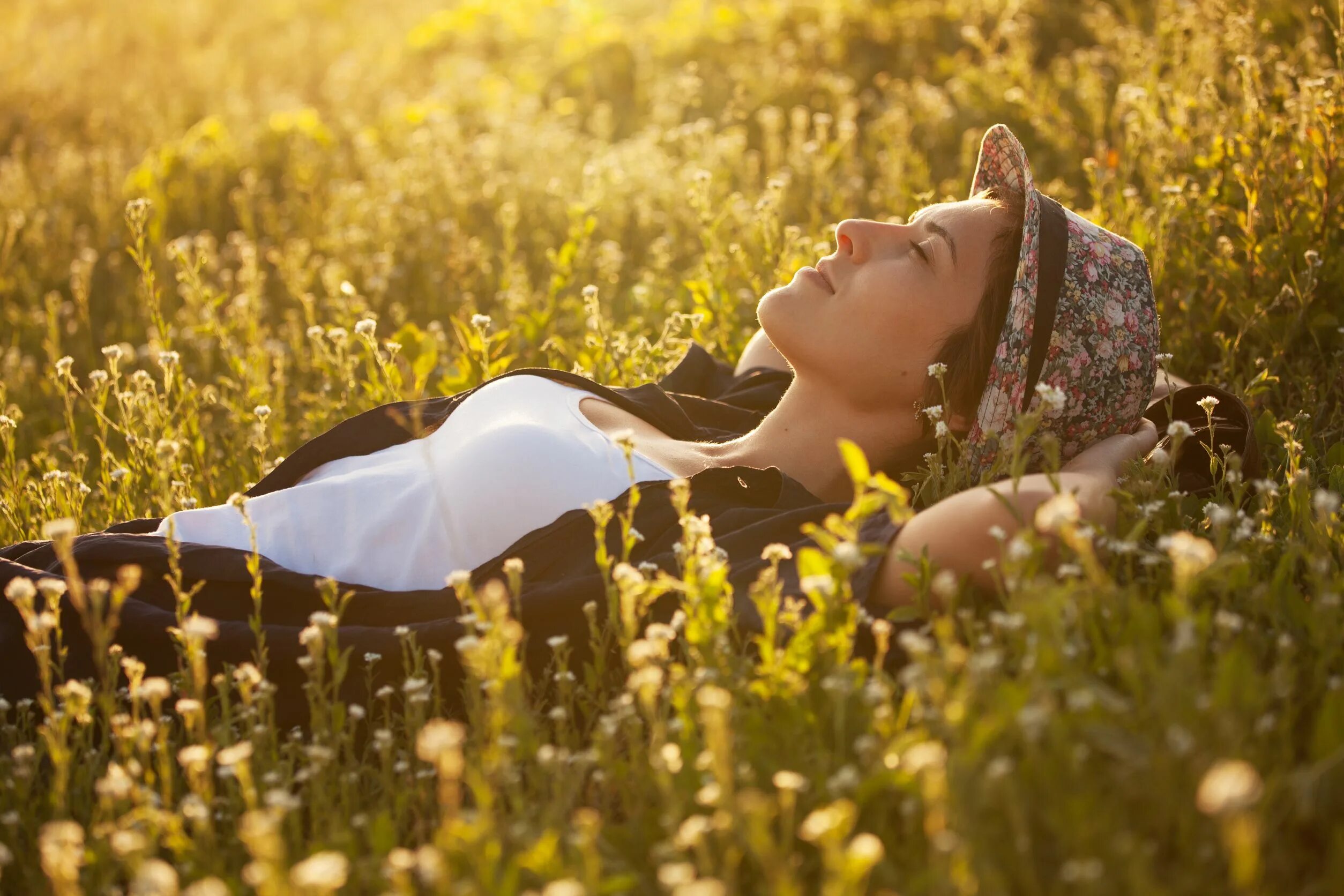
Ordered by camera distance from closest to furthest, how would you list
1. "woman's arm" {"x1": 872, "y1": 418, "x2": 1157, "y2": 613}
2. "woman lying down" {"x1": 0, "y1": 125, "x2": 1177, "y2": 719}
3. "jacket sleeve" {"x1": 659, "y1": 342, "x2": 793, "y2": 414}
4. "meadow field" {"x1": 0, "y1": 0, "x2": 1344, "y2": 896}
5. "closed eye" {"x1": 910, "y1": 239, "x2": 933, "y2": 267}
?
"meadow field" {"x1": 0, "y1": 0, "x2": 1344, "y2": 896}, "woman's arm" {"x1": 872, "y1": 418, "x2": 1157, "y2": 613}, "woman lying down" {"x1": 0, "y1": 125, "x2": 1177, "y2": 719}, "closed eye" {"x1": 910, "y1": 239, "x2": 933, "y2": 267}, "jacket sleeve" {"x1": 659, "y1": 342, "x2": 793, "y2": 414}

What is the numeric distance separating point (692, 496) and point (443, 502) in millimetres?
628

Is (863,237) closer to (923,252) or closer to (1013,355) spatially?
(923,252)

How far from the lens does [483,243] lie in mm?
6762

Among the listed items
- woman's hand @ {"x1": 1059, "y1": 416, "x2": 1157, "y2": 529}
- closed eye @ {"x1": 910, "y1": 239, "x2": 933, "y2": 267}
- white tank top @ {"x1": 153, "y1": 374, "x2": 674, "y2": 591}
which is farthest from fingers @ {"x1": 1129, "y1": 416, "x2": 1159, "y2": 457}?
white tank top @ {"x1": 153, "y1": 374, "x2": 674, "y2": 591}

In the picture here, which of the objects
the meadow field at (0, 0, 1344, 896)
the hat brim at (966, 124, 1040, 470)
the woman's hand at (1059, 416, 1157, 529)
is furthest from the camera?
the hat brim at (966, 124, 1040, 470)

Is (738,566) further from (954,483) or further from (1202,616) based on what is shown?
(1202,616)

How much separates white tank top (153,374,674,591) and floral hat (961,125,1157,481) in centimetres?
93

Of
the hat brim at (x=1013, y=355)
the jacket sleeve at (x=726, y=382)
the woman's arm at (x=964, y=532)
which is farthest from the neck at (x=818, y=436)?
the woman's arm at (x=964, y=532)

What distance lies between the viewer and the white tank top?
2.99 meters

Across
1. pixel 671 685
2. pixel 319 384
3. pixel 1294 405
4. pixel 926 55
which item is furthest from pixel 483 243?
pixel 671 685

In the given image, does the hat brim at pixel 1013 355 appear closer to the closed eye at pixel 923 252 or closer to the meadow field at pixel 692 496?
the closed eye at pixel 923 252

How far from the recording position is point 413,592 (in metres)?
2.94

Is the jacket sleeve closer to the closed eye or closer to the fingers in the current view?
the closed eye

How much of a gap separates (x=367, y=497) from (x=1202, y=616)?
2.08 m
